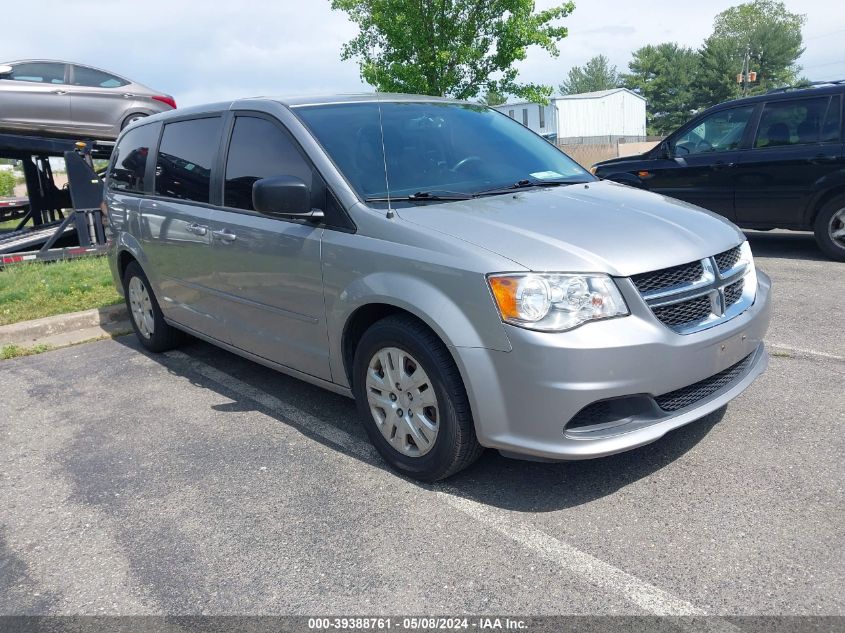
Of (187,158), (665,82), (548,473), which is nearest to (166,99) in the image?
(187,158)

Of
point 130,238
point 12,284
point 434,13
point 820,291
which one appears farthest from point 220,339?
point 434,13

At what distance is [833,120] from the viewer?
7.65 m

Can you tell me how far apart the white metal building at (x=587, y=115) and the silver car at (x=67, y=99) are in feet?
148

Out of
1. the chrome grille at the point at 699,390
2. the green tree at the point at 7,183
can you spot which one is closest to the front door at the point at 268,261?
the chrome grille at the point at 699,390

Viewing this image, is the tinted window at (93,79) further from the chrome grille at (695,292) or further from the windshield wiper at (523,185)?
the chrome grille at (695,292)

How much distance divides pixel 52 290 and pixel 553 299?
6414 mm

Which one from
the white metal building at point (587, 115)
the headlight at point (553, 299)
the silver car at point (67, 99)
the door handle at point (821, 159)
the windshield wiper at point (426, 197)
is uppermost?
the white metal building at point (587, 115)

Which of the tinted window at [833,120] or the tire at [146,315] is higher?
the tinted window at [833,120]

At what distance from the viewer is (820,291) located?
6.57 meters

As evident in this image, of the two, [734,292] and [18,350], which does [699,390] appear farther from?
[18,350]

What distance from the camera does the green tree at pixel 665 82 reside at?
8019cm

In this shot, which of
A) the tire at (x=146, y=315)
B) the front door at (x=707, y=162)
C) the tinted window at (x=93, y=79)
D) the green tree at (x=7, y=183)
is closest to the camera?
the tire at (x=146, y=315)

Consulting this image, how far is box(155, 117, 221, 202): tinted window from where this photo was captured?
474cm

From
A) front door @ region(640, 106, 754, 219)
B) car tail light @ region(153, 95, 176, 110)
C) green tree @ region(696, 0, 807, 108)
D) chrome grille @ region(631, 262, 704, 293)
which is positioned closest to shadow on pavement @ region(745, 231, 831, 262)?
front door @ region(640, 106, 754, 219)
